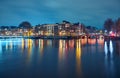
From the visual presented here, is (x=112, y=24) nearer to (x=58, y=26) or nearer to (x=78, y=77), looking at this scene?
(x=58, y=26)

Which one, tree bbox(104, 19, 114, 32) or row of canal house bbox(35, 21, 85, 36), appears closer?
tree bbox(104, 19, 114, 32)

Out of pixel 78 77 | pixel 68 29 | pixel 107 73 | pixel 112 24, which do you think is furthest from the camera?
pixel 68 29

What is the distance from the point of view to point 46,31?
646 feet

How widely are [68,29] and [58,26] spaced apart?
8674 mm

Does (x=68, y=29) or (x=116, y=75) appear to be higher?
(x=68, y=29)

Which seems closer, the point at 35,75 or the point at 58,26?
the point at 35,75

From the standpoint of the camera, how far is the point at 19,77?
1712 cm

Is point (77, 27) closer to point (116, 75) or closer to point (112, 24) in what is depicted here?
point (112, 24)

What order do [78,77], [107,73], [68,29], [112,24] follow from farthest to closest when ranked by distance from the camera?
[68,29] < [112,24] < [107,73] < [78,77]

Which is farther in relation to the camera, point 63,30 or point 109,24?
point 63,30

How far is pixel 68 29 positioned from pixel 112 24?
7245 cm

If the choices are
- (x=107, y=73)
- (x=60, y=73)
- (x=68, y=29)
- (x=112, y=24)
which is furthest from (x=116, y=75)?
(x=68, y=29)

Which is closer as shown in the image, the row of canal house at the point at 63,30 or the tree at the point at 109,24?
the tree at the point at 109,24

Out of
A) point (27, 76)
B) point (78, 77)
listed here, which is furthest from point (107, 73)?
point (27, 76)
